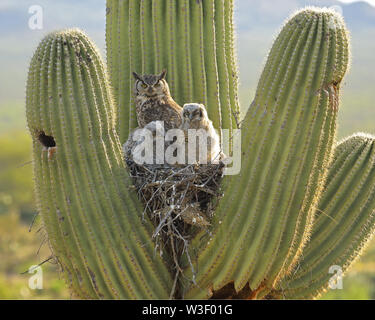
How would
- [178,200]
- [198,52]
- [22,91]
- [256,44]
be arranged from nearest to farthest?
[178,200] → [198,52] → [22,91] → [256,44]

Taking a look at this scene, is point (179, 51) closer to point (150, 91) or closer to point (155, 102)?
point (150, 91)

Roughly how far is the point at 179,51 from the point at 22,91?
2.52 metres

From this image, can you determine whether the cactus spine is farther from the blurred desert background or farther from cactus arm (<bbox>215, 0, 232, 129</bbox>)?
cactus arm (<bbox>215, 0, 232, 129</bbox>)

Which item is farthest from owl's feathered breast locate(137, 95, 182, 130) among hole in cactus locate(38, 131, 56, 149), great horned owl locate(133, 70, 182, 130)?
hole in cactus locate(38, 131, 56, 149)

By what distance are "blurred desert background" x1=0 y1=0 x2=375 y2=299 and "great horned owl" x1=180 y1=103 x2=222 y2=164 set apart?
29.7 inches

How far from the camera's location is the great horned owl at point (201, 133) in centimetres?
538

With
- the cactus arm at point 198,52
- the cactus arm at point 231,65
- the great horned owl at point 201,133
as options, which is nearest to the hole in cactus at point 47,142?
the great horned owl at point 201,133

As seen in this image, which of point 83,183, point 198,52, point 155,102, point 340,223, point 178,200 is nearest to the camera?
point 83,183

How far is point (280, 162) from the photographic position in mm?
4434

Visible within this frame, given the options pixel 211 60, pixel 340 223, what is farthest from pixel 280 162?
pixel 211 60

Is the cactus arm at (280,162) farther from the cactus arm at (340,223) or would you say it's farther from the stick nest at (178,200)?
the cactus arm at (340,223)

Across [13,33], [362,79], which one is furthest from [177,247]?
[13,33]

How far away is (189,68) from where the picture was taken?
5680mm

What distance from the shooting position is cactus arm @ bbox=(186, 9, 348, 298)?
14.3 feet
